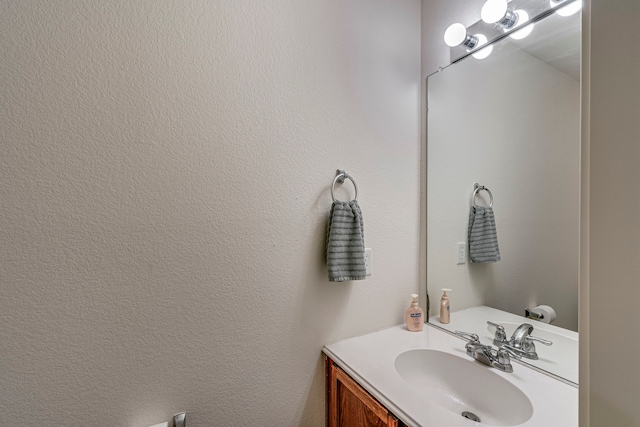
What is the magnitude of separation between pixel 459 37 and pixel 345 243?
0.98 meters

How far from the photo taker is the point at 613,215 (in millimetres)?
271

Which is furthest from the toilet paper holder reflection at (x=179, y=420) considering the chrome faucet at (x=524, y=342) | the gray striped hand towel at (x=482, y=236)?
the gray striped hand towel at (x=482, y=236)

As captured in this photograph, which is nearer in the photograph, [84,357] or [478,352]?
[84,357]

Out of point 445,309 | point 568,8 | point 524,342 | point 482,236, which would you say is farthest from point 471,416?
point 568,8

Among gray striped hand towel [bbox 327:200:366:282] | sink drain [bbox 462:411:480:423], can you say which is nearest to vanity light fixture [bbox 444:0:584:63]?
gray striped hand towel [bbox 327:200:366:282]

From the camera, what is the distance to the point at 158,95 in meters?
0.88

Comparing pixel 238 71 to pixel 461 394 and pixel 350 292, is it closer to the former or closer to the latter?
pixel 350 292

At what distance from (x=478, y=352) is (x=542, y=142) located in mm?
783

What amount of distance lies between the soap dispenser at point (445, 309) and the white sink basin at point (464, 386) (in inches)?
8.5

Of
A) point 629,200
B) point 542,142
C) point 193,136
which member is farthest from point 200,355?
point 542,142

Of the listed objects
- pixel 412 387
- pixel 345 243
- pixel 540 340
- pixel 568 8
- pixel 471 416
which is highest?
pixel 568 8

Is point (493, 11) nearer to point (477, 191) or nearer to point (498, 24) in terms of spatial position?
point (498, 24)

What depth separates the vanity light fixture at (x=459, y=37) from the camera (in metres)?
1.17

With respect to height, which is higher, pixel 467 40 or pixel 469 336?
pixel 467 40
